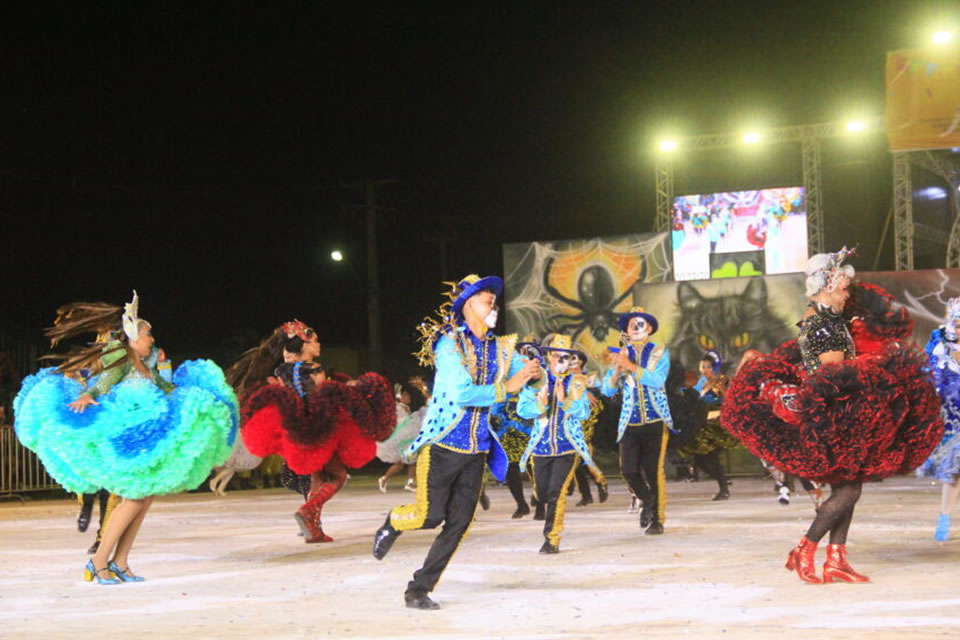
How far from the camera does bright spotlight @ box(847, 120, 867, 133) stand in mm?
31062

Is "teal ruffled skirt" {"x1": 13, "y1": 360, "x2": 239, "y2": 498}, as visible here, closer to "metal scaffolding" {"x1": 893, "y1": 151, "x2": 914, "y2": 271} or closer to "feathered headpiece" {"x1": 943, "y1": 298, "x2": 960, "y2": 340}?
"feathered headpiece" {"x1": 943, "y1": 298, "x2": 960, "y2": 340}

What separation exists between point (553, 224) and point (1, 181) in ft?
61.4

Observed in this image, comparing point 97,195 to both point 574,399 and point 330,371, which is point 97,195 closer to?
point 330,371

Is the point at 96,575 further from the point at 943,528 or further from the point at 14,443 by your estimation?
the point at 14,443

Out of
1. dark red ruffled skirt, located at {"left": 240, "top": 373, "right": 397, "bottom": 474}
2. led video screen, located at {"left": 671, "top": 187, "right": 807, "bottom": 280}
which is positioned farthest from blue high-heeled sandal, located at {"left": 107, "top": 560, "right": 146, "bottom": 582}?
led video screen, located at {"left": 671, "top": 187, "right": 807, "bottom": 280}

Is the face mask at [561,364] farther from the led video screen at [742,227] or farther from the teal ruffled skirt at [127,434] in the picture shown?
the led video screen at [742,227]

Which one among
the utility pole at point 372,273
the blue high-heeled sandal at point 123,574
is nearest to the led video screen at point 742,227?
the utility pole at point 372,273

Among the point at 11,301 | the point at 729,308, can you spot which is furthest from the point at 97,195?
the point at 729,308

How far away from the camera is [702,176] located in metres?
40.8

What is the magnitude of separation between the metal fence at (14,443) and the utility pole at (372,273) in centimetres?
917

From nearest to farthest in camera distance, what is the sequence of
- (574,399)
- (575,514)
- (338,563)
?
(338,563), (574,399), (575,514)

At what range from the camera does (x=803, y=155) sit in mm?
31875

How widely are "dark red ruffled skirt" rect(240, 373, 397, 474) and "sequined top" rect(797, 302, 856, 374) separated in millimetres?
4978

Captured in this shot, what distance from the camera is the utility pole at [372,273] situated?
30997mm
